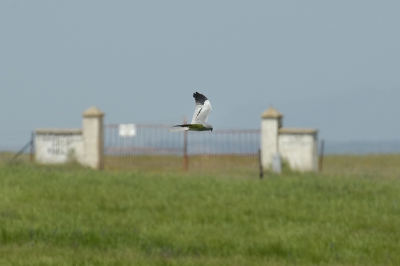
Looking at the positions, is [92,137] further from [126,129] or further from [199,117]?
[199,117]

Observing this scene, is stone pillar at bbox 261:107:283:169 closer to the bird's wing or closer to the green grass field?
the green grass field

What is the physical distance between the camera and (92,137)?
30.6 metres

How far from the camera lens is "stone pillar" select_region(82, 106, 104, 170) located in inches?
1201

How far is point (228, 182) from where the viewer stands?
19.2 metres

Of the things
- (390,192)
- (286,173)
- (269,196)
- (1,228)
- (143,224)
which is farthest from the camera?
(286,173)

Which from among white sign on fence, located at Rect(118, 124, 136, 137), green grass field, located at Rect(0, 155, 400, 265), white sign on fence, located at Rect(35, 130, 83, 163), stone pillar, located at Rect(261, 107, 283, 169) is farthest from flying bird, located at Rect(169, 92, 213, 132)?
white sign on fence, located at Rect(118, 124, 136, 137)

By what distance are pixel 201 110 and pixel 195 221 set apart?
9.62m

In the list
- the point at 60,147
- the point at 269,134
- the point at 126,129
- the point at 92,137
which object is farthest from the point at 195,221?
the point at 126,129

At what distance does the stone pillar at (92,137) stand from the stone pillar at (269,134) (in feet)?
23.2

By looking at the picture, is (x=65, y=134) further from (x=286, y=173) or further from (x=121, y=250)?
(x=121, y=250)

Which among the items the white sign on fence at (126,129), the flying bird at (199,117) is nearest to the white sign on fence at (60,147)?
the white sign on fence at (126,129)

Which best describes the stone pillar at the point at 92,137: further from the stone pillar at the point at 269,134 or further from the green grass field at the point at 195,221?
the green grass field at the point at 195,221

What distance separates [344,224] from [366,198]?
3.97 metres

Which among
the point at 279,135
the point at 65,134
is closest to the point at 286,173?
the point at 279,135
